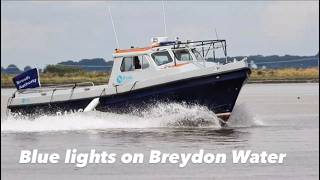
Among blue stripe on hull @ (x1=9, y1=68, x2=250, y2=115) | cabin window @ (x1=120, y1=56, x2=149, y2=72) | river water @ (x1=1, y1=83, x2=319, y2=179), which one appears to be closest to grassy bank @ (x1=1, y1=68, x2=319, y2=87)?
river water @ (x1=1, y1=83, x2=319, y2=179)

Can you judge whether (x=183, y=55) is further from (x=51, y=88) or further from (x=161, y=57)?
(x=51, y=88)

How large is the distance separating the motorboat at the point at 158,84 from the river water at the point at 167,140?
31cm

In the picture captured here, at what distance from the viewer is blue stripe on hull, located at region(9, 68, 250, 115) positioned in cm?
2672

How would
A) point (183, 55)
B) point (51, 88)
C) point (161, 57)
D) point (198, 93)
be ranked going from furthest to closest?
point (51, 88), point (183, 55), point (161, 57), point (198, 93)

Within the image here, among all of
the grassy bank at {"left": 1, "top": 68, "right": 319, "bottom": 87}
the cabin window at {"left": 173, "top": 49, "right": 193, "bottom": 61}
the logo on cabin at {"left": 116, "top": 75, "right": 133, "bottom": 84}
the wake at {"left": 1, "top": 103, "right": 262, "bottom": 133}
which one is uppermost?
the cabin window at {"left": 173, "top": 49, "right": 193, "bottom": 61}

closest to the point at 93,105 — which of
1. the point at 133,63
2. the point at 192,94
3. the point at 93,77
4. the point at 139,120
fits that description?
the point at 139,120

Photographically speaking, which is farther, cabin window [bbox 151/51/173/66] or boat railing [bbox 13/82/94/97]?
boat railing [bbox 13/82/94/97]

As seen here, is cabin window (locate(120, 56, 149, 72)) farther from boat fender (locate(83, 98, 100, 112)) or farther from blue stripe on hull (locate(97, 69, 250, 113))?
boat fender (locate(83, 98, 100, 112))

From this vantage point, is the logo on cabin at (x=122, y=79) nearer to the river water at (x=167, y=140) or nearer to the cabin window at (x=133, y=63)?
the cabin window at (x=133, y=63)

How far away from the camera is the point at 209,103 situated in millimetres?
27094

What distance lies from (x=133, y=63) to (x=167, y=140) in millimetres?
5533

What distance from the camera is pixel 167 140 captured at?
23.1 m

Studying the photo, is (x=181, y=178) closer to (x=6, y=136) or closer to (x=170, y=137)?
(x=170, y=137)

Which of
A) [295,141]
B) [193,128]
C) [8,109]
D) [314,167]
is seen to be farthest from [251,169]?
[8,109]
